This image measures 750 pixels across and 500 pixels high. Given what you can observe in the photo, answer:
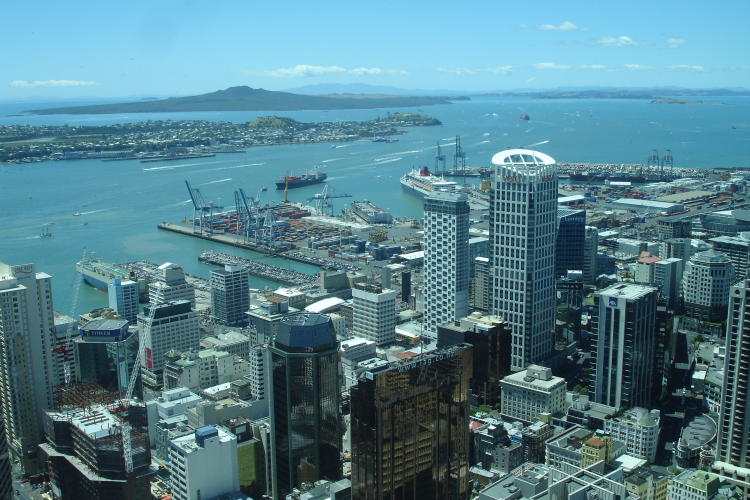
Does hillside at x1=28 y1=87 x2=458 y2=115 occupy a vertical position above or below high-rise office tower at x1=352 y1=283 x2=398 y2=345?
above

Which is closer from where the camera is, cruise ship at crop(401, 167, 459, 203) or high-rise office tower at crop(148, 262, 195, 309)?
high-rise office tower at crop(148, 262, 195, 309)

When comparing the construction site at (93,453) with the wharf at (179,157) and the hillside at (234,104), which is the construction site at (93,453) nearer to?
the wharf at (179,157)

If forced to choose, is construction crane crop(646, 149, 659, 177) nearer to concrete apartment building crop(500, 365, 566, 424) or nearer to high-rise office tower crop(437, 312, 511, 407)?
high-rise office tower crop(437, 312, 511, 407)

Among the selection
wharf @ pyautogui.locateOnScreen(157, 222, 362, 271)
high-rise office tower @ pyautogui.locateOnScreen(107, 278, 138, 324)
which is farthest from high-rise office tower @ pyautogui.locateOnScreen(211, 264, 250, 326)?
wharf @ pyautogui.locateOnScreen(157, 222, 362, 271)

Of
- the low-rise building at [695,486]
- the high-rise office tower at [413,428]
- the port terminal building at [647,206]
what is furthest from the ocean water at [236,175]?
the low-rise building at [695,486]

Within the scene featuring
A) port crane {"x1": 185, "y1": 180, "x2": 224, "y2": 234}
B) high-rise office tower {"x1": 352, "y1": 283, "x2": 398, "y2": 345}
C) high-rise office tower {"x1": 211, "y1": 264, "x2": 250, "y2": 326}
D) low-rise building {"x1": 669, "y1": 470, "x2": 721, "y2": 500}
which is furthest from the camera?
port crane {"x1": 185, "y1": 180, "x2": 224, "y2": 234}

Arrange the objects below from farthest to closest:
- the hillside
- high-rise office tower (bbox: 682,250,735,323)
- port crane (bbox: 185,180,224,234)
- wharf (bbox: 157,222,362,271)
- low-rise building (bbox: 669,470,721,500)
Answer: the hillside → port crane (bbox: 185,180,224,234) → wharf (bbox: 157,222,362,271) → high-rise office tower (bbox: 682,250,735,323) → low-rise building (bbox: 669,470,721,500)
